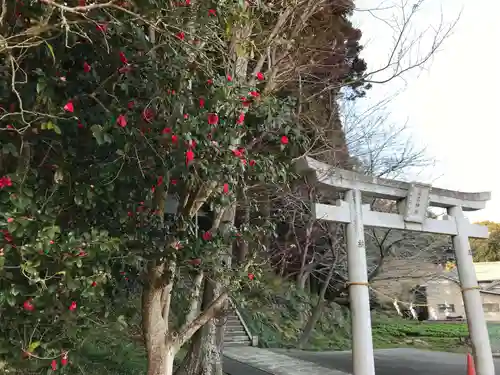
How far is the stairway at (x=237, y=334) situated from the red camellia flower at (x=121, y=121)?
377 inches

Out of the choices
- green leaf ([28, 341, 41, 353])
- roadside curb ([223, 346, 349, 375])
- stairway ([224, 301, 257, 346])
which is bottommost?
roadside curb ([223, 346, 349, 375])

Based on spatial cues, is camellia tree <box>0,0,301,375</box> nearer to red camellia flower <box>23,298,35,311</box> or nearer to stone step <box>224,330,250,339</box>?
red camellia flower <box>23,298,35,311</box>

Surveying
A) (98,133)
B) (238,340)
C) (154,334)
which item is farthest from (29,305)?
(238,340)

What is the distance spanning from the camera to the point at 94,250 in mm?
2648

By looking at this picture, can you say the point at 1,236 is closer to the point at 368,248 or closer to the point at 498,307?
the point at 368,248

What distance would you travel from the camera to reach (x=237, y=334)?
12445 mm

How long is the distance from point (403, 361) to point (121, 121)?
10.6 m

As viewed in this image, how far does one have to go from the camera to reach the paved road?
9.13 meters

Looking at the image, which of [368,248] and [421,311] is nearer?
[368,248]

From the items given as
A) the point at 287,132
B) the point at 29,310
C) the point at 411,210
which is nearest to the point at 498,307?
the point at 411,210

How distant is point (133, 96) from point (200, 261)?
150 cm

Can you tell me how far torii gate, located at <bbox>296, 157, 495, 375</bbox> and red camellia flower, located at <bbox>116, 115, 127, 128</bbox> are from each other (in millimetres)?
2856

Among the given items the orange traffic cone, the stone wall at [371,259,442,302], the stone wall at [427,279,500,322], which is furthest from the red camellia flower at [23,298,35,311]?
the stone wall at [427,279,500,322]

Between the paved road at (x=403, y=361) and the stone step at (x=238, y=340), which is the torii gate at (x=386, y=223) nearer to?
the paved road at (x=403, y=361)
